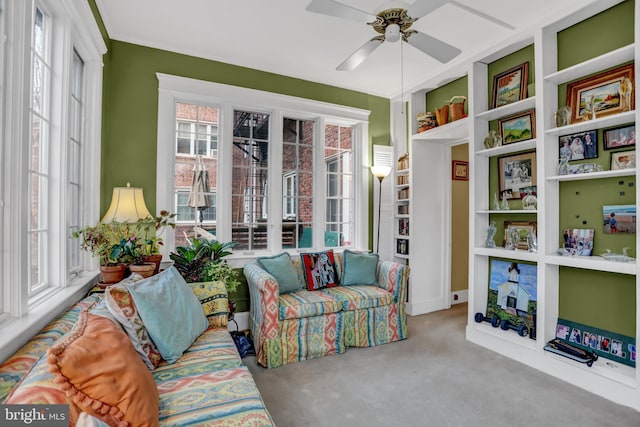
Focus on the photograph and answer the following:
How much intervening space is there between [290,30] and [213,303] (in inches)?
94.5

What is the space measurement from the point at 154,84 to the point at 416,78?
116 inches

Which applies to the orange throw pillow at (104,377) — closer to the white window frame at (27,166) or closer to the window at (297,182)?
the white window frame at (27,166)

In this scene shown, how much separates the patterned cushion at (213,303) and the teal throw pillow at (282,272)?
2.66 ft

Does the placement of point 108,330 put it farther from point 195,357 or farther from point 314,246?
point 314,246

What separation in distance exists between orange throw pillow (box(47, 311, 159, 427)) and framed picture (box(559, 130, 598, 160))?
129 inches

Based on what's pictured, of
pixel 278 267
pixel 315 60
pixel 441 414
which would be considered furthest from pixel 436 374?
pixel 315 60

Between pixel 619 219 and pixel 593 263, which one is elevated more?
pixel 619 219

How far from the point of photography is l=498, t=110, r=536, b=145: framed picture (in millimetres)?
3021

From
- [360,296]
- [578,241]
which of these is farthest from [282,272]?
[578,241]

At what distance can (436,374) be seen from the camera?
266 cm

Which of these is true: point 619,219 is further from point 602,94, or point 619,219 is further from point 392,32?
point 392,32

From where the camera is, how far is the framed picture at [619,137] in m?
2.40

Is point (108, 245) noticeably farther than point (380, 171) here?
No

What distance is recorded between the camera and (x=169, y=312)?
1.93 meters
